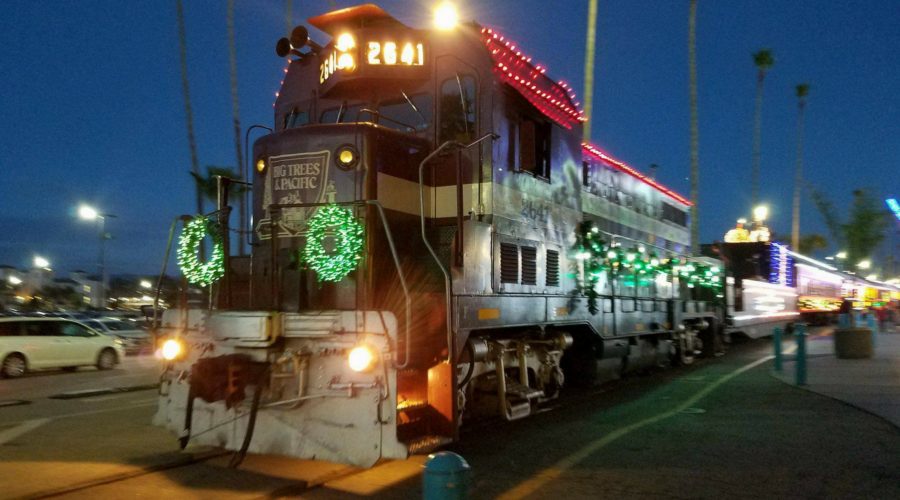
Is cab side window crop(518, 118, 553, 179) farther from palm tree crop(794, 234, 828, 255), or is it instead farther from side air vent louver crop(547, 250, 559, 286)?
palm tree crop(794, 234, 828, 255)

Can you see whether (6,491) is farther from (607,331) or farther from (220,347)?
(607,331)

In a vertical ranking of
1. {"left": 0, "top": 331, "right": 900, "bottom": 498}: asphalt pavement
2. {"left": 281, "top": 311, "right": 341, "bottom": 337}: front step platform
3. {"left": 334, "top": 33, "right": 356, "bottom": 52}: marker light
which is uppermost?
{"left": 334, "top": 33, "right": 356, "bottom": 52}: marker light

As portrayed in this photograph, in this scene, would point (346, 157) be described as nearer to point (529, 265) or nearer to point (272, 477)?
point (529, 265)

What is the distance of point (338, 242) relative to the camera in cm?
610

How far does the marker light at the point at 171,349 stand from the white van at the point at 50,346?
12.0m

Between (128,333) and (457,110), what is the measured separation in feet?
71.9

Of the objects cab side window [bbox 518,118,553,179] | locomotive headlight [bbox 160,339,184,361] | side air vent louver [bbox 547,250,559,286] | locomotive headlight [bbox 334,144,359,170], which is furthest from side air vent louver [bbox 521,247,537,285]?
locomotive headlight [bbox 160,339,184,361]

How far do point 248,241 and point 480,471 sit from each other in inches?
129

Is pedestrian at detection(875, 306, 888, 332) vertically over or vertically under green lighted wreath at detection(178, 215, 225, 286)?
under

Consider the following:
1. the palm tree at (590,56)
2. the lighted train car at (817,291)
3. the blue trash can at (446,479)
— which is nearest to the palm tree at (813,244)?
the lighted train car at (817,291)

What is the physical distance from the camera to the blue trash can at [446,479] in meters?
3.24

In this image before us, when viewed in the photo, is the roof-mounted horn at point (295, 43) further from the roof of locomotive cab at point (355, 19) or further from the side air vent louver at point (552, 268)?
the side air vent louver at point (552, 268)

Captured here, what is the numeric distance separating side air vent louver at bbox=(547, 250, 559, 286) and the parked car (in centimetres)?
1931

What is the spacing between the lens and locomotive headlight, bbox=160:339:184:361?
6.69 metres
